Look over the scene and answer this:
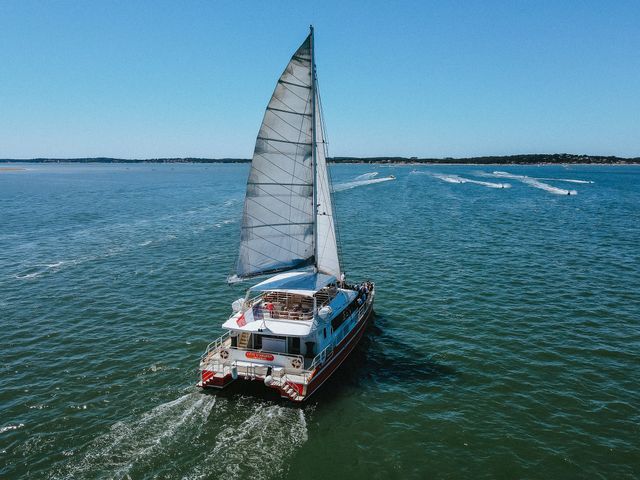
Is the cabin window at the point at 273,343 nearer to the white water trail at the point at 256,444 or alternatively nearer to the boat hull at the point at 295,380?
the boat hull at the point at 295,380

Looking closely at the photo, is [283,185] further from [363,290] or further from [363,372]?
[363,372]

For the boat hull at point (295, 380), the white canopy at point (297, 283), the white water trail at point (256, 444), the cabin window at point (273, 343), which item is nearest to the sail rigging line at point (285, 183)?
the white canopy at point (297, 283)

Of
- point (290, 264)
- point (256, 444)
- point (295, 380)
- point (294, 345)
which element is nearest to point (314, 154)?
point (290, 264)

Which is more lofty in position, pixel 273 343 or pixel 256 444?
pixel 273 343

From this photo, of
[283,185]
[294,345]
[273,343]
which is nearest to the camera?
[273,343]

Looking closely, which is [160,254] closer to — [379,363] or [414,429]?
[379,363]
